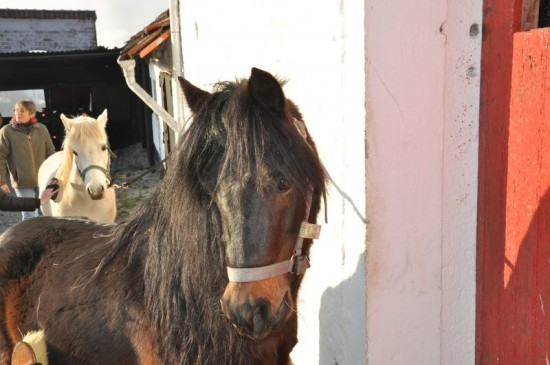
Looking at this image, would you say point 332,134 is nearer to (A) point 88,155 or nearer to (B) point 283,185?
(B) point 283,185

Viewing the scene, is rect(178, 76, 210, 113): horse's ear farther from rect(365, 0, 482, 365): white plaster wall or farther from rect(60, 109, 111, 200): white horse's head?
rect(60, 109, 111, 200): white horse's head

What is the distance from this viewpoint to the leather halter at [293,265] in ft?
5.72

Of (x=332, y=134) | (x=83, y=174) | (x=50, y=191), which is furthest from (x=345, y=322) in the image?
(x=83, y=174)

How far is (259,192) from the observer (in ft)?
5.78

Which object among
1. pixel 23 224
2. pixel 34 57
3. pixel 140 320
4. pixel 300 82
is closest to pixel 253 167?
pixel 140 320

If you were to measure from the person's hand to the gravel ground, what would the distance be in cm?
252

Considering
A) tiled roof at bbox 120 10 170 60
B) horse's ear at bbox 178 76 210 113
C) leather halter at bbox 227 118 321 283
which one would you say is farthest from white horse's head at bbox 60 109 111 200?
leather halter at bbox 227 118 321 283

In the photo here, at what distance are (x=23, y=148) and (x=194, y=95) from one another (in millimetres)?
5660

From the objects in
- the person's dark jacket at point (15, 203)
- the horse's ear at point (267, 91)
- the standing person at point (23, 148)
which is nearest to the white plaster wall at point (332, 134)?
the horse's ear at point (267, 91)

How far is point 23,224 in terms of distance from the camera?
3135mm

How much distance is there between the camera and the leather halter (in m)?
1.74

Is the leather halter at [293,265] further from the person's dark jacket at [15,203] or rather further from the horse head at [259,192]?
the person's dark jacket at [15,203]

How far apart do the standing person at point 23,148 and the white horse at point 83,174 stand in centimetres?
114

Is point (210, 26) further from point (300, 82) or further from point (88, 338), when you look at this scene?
point (88, 338)
